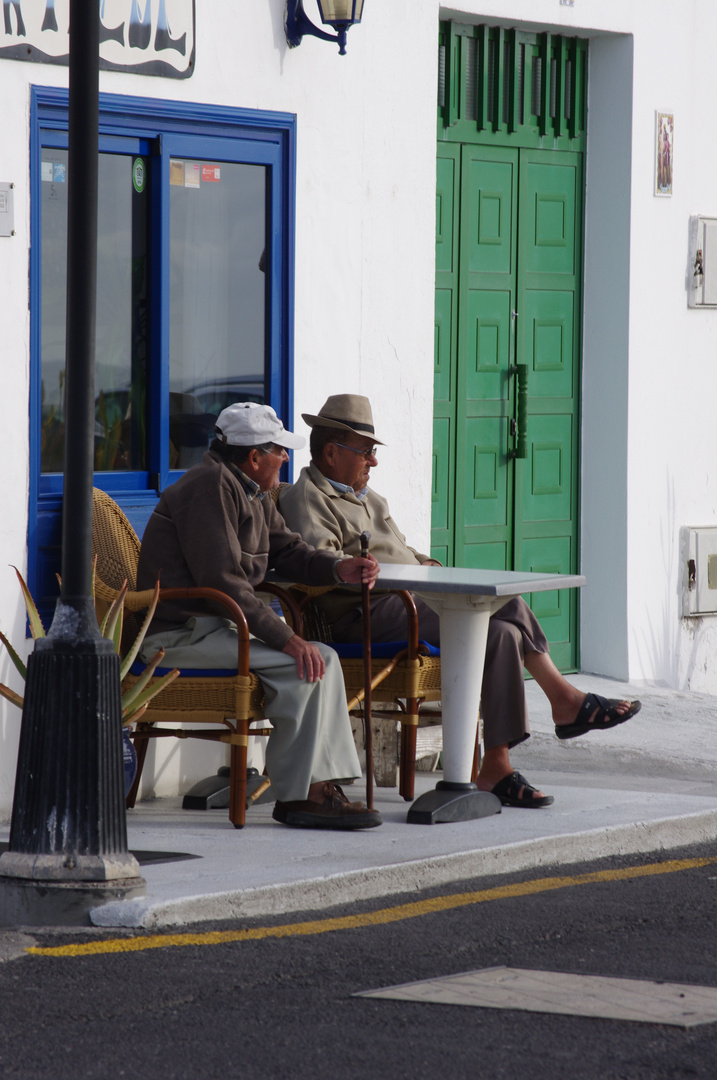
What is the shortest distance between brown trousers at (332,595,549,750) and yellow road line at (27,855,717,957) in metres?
0.81

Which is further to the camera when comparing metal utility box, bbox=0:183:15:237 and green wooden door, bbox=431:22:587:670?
green wooden door, bbox=431:22:587:670

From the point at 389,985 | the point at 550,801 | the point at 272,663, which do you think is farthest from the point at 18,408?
the point at 389,985

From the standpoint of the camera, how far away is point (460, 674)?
662 cm

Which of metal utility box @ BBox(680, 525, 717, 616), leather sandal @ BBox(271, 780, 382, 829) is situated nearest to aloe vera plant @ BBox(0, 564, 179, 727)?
leather sandal @ BBox(271, 780, 382, 829)

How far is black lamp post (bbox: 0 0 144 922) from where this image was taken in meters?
5.20

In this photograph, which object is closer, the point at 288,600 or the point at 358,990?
the point at 358,990

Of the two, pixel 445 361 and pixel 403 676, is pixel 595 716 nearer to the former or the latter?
pixel 403 676

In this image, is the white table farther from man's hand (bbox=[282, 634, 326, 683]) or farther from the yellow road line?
the yellow road line

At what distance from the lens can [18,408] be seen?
22.3 ft

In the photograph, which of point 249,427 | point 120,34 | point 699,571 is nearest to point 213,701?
point 249,427

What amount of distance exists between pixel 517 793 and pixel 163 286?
94.9 inches

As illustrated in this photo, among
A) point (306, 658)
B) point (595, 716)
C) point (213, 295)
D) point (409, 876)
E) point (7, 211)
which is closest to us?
point (409, 876)

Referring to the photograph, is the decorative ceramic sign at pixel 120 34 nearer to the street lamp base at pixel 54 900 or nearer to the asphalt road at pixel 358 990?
the street lamp base at pixel 54 900

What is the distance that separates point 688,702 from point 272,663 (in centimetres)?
361
